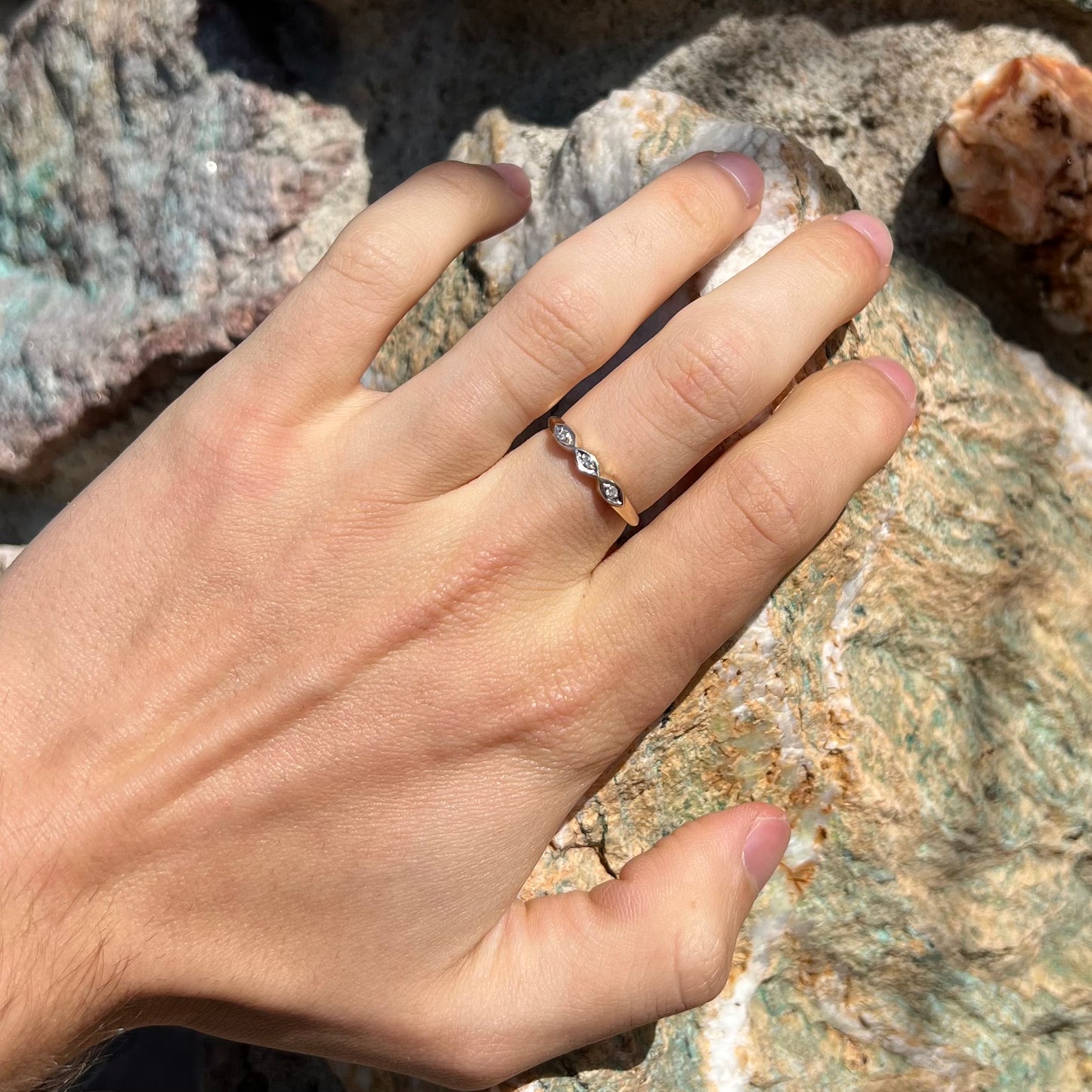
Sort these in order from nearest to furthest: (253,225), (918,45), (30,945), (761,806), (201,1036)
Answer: (30,945) → (761,806) → (918,45) → (253,225) → (201,1036)

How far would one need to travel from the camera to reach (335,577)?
3.48 feet

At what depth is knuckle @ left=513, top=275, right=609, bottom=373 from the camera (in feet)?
3.27

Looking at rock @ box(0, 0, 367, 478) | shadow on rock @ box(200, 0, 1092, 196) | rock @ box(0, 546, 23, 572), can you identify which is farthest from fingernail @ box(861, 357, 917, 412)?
rock @ box(0, 546, 23, 572)

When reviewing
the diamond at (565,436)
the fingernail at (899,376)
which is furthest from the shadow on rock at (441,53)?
the diamond at (565,436)

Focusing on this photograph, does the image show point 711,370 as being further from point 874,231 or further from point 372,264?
point 372,264

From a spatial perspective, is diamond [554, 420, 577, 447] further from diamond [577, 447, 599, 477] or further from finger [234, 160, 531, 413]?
finger [234, 160, 531, 413]

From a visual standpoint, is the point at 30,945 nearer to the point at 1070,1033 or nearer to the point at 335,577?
the point at 335,577

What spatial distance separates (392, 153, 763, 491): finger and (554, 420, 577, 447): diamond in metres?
0.04

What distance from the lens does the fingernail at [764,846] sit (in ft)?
3.47

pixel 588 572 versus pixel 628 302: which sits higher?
pixel 628 302

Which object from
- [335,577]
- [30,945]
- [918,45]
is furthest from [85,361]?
[918,45]

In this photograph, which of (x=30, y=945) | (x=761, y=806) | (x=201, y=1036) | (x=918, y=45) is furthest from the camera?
(x=201, y=1036)

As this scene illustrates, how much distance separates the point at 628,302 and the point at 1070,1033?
932 mm

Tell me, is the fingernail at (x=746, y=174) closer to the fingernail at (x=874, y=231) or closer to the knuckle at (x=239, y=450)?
the fingernail at (x=874, y=231)
